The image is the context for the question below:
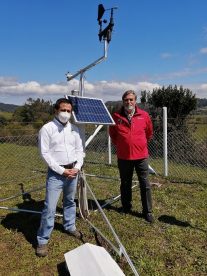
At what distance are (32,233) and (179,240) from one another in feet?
7.02

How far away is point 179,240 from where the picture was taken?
4875mm

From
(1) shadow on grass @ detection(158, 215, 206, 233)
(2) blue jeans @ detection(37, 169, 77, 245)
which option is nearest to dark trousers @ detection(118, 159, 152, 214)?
(1) shadow on grass @ detection(158, 215, 206, 233)

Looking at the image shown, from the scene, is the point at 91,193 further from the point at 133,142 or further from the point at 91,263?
the point at 91,263

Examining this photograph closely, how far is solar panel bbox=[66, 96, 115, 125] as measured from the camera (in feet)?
17.2

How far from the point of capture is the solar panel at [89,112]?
5.26 metres

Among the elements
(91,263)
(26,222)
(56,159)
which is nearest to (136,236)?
(91,263)

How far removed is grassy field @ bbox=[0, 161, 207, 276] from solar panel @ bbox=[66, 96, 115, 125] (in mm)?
1591

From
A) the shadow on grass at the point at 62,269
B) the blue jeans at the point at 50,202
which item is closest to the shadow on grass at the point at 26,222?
the blue jeans at the point at 50,202

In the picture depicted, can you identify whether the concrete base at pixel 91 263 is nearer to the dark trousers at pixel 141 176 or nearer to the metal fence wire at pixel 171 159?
the dark trousers at pixel 141 176

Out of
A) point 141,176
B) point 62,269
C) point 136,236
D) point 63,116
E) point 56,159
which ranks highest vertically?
point 63,116

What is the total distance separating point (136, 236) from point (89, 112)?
1992mm

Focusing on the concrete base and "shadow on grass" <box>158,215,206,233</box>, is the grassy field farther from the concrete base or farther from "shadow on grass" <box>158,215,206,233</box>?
the concrete base

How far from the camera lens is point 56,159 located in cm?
461

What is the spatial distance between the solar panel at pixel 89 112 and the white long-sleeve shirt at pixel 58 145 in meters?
0.42
